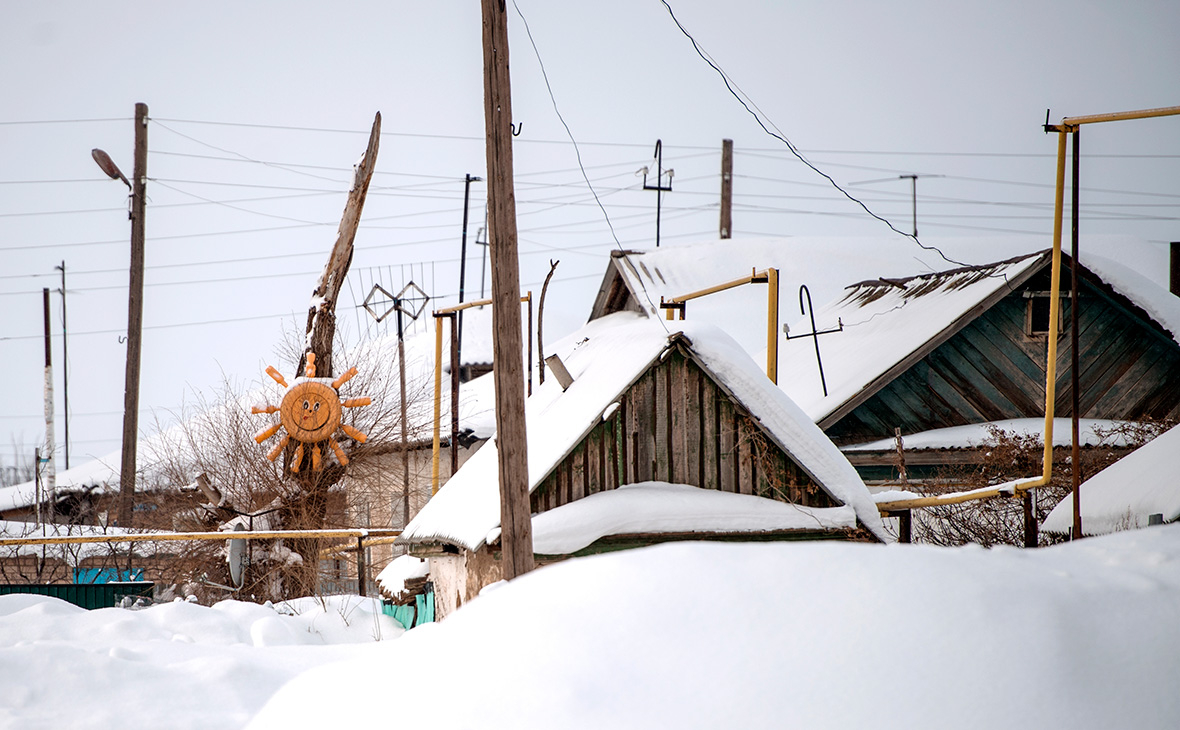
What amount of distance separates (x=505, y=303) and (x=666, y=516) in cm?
226

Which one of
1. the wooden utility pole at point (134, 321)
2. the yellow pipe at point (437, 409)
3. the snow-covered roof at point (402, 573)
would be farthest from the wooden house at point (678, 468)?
the wooden utility pole at point (134, 321)

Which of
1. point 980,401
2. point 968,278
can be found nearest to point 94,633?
point 980,401

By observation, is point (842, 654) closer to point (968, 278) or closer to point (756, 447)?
point (756, 447)

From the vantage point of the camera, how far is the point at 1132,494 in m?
8.08

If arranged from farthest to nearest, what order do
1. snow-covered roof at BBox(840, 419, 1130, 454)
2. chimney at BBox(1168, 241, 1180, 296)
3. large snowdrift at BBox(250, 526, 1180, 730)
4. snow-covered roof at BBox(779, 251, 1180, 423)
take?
chimney at BBox(1168, 241, 1180, 296)
snow-covered roof at BBox(779, 251, 1180, 423)
snow-covered roof at BBox(840, 419, 1130, 454)
large snowdrift at BBox(250, 526, 1180, 730)

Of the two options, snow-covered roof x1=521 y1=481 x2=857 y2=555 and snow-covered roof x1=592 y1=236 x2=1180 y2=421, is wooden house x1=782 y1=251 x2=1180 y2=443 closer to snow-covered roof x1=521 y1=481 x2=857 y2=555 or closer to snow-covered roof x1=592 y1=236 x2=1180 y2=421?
snow-covered roof x1=592 y1=236 x2=1180 y2=421

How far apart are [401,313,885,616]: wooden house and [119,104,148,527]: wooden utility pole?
11.8 meters

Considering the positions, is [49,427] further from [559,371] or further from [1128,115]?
[1128,115]

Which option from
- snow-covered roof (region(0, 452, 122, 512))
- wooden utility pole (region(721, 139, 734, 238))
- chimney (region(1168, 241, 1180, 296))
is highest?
wooden utility pole (region(721, 139, 734, 238))

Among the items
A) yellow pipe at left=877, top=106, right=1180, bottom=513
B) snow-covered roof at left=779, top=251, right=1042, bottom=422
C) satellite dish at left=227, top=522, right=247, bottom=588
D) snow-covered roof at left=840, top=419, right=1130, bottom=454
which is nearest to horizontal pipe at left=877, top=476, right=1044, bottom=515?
yellow pipe at left=877, top=106, right=1180, bottom=513

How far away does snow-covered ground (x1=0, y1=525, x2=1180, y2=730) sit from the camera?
2.46 meters

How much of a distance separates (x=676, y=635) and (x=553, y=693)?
1.18ft

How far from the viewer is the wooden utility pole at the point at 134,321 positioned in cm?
1858

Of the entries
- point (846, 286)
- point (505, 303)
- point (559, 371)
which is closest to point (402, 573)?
point (559, 371)
